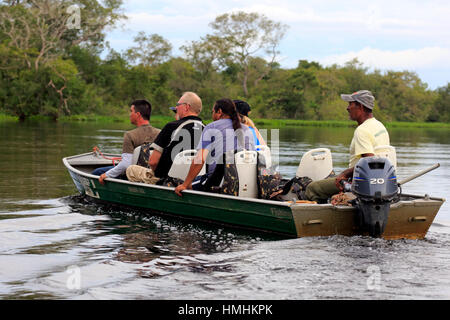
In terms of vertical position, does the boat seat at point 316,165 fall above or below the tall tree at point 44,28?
below

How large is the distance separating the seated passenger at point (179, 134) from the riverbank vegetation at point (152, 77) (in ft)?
115

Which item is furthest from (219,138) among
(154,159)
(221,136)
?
(154,159)

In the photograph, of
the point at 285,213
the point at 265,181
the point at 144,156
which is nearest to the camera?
the point at 285,213

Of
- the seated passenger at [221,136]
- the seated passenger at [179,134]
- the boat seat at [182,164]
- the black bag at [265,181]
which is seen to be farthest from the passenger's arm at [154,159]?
the black bag at [265,181]

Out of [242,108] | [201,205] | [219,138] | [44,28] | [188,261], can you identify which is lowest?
[188,261]

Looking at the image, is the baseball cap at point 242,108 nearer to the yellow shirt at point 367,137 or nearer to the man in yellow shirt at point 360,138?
the man in yellow shirt at point 360,138

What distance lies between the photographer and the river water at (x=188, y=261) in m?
4.64

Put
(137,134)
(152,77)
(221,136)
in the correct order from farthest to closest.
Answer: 1. (152,77)
2. (137,134)
3. (221,136)

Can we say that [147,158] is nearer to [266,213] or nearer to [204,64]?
[266,213]

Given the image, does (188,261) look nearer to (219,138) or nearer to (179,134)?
(219,138)

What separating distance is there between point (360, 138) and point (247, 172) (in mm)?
1324

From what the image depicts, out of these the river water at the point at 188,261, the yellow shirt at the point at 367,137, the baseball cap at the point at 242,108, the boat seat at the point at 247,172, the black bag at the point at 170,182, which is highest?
the baseball cap at the point at 242,108

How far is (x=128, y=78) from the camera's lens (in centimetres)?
5294

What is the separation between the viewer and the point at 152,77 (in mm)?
52344
